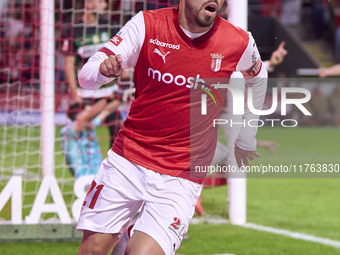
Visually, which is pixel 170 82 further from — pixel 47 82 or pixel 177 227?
pixel 47 82

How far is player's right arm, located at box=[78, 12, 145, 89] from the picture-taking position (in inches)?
98.0

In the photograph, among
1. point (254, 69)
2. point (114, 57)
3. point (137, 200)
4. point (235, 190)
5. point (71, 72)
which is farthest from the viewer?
point (71, 72)

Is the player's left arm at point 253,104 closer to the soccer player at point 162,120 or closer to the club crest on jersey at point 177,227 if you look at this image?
the soccer player at point 162,120

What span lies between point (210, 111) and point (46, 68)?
387 centimetres

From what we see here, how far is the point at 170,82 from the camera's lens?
9.06 feet

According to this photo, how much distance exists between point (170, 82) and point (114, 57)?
1.26 ft

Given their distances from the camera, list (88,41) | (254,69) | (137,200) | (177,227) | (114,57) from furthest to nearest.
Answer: (88,41) → (254,69) → (137,200) → (177,227) → (114,57)

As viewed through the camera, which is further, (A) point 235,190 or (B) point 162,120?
(A) point 235,190

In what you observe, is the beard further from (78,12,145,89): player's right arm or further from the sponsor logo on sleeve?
the sponsor logo on sleeve

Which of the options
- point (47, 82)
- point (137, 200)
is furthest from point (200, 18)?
point (47, 82)

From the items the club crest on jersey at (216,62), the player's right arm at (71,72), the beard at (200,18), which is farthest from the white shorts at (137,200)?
the player's right arm at (71,72)

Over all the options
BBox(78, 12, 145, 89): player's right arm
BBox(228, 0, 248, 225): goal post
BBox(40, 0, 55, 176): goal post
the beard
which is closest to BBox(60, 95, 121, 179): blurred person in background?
BBox(40, 0, 55, 176): goal post

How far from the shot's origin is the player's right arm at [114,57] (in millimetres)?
2488

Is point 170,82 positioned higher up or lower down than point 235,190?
higher up
